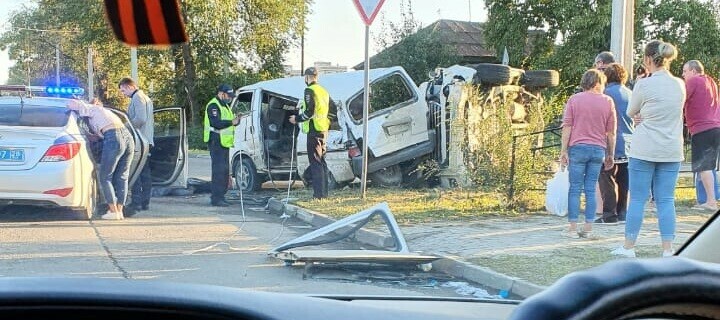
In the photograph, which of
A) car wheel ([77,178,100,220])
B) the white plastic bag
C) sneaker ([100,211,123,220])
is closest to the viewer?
car wheel ([77,178,100,220])

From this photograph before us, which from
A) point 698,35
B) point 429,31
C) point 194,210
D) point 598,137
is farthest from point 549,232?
point 429,31

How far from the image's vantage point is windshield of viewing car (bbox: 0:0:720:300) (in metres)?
3.31

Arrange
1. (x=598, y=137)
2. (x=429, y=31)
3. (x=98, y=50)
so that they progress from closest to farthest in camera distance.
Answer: (x=98, y=50) → (x=598, y=137) → (x=429, y=31)

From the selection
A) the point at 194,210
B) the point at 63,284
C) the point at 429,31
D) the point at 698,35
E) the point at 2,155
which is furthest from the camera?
the point at 429,31

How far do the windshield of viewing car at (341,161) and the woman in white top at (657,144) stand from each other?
0.02 meters

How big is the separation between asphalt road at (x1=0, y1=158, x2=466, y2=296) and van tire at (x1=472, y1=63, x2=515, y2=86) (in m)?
3.76

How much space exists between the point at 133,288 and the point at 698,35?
12.0 meters

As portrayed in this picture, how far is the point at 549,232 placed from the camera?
271 inches

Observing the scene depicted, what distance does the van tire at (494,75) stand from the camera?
408 inches

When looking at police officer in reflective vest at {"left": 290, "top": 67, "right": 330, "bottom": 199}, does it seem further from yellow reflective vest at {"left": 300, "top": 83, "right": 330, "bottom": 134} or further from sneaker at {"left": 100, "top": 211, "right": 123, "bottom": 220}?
sneaker at {"left": 100, "top": 211, "right": 123, "bottom": 220}

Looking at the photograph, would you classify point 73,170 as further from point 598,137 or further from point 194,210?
point 598,137

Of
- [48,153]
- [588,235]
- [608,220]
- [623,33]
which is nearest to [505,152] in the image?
[608,220]

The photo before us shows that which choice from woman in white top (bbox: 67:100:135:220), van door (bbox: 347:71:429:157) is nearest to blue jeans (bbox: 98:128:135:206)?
woman in white top (bbox: 67:100:135:220)

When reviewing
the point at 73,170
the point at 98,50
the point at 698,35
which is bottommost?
the point at 73,170
